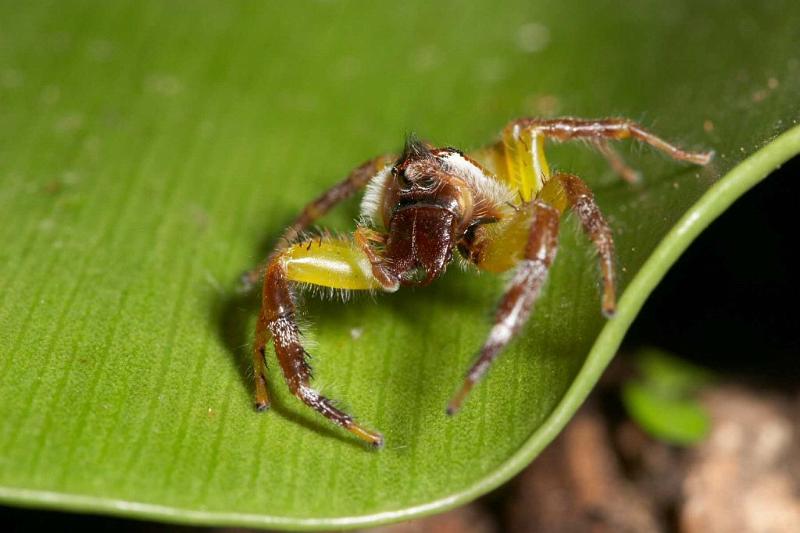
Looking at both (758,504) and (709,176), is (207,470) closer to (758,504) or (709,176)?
(709,176)

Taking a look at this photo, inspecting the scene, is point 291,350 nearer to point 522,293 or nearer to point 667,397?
point 522,293

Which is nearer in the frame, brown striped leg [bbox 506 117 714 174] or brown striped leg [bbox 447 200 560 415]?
brown striped leg [bbox 447 200 560 415]

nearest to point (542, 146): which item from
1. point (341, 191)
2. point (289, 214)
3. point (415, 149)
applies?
point (415, 149)

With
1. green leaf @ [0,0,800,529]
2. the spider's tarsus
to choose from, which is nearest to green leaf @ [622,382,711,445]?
green leaf @ [0,0,800,529]

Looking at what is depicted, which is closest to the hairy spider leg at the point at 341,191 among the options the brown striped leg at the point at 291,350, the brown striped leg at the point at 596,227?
the brown striped leg at the point at 291,350

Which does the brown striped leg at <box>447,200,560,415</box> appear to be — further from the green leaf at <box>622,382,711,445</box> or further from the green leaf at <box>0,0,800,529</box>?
the green leaf at <box>622,382,711,445</box>

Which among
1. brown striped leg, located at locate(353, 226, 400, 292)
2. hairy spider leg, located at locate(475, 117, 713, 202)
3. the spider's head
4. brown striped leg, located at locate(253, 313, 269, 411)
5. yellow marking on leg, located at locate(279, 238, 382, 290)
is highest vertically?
hairy spider leg, located at locate(475, 117, 713, 202)

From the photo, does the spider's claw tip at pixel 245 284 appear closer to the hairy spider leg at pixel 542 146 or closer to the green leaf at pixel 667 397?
the hairy spider leg at pixel 542 146
